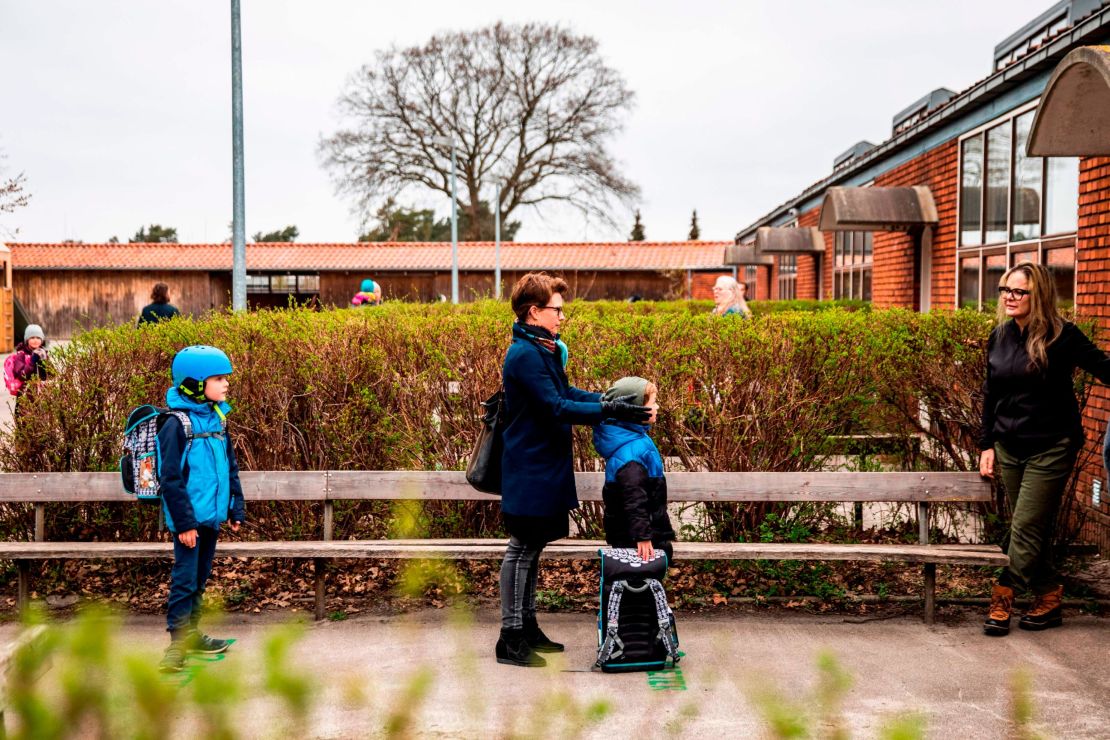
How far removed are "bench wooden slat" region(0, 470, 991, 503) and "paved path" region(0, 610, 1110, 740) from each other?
0.66 meters

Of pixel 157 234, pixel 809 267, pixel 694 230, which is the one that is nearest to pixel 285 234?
pixel 157 234

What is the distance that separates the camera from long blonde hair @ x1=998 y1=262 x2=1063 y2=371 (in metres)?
5.19

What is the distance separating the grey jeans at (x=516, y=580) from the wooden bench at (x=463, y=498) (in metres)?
0.64

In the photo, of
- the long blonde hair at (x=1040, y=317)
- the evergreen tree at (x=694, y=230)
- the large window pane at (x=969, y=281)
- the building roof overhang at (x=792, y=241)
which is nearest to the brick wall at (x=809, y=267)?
the building roof overhang at (x=792, y=241)

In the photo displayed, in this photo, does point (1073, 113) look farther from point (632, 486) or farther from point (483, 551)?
point (483, 551)

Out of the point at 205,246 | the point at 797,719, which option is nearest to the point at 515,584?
the point at 797,719

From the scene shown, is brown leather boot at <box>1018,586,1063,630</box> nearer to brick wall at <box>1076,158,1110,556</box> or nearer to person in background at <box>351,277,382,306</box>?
brick wall at <box>1076,158,1110,556</box>

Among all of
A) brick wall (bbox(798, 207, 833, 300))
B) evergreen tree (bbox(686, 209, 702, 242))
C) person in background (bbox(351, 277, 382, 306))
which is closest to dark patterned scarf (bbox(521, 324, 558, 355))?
person in background (bbox(351, 277, 382, 306))

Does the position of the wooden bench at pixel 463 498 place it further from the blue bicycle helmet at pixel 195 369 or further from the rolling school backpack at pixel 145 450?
the blue bicycle helmet at pixel 195 369

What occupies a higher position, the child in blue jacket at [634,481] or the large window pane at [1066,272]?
the large window pane at [1066,272]

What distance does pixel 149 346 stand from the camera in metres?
6.42

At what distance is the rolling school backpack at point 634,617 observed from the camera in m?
4.81

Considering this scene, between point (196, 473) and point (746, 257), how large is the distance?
26.5 m

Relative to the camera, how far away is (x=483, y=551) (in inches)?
220
